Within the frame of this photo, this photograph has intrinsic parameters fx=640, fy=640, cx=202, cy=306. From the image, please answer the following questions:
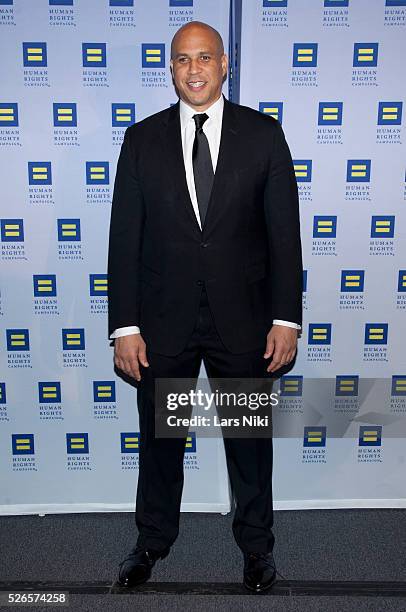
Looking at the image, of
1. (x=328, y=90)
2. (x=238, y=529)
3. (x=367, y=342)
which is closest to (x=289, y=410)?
(x=367, y=342)

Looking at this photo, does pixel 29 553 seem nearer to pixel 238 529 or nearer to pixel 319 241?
pixel 238 529

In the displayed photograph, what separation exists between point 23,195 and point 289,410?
4.93ft

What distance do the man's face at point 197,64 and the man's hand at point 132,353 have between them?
85 centimetres

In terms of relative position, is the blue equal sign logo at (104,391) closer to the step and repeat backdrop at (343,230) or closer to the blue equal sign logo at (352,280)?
the step and repeat backdrop at (343,230)

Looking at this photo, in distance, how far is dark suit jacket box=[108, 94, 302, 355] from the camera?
2.18 m

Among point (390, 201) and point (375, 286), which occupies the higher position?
point (390, 201)

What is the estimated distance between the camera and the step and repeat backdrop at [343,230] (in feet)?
8.46

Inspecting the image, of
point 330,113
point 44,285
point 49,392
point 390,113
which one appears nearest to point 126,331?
point 44,285

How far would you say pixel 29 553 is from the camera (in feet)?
8.61

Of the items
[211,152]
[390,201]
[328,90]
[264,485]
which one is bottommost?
[264,485]

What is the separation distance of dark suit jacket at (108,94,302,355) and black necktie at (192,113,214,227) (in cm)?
3

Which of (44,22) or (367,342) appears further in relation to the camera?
(367,342)

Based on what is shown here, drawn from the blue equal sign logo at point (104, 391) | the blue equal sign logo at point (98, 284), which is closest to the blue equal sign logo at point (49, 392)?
the blue equal sign logo at point (104, 391)

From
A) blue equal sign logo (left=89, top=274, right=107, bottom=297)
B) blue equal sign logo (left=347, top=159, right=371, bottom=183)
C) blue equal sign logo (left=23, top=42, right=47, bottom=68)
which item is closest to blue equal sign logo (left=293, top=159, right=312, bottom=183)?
blue equal sign logo (left=347, top=159, right=371, bottom=183)
